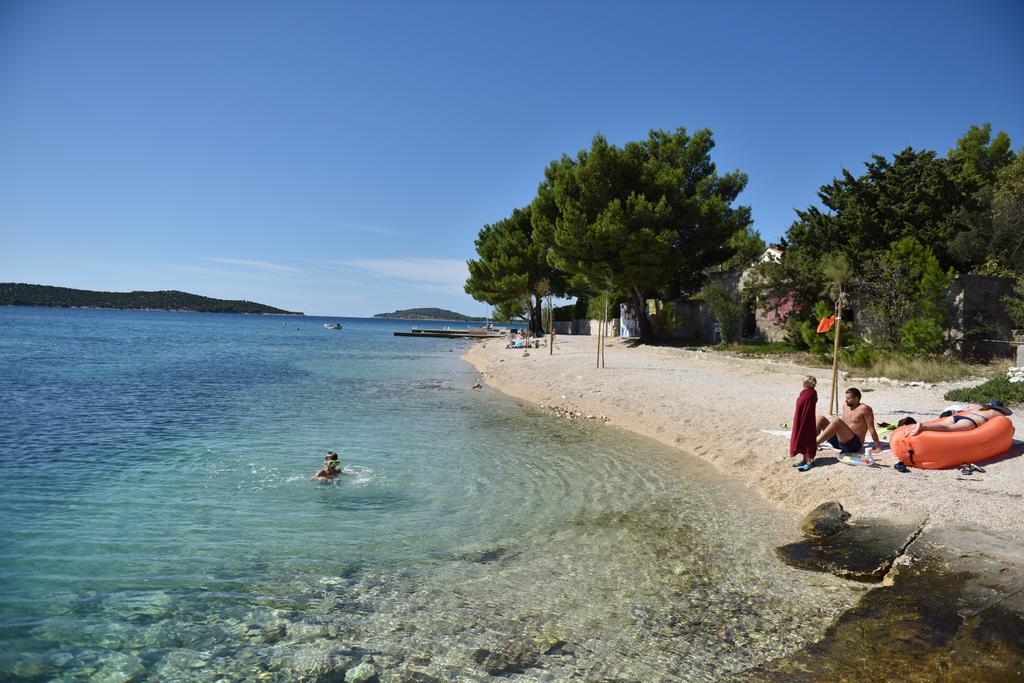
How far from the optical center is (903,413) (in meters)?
12.0

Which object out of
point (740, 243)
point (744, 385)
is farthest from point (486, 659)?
point (740, 243)

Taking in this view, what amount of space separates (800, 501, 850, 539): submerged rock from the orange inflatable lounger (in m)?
1.81

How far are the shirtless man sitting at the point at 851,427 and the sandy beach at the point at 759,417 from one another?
0.32m

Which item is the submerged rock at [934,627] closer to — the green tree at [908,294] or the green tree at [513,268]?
the green tree at [908,294]

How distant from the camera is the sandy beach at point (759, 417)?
7.34 meters

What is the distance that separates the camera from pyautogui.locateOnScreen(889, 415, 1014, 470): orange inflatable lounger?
8391 mm

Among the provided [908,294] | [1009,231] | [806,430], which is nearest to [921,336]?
[908,294]

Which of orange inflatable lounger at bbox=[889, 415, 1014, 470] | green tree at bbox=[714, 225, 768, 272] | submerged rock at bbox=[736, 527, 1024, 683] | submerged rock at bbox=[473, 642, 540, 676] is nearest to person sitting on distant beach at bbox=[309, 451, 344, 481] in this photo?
submerged rock at bbox=[473, 642, 540, 676]

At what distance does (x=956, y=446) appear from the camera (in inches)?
330

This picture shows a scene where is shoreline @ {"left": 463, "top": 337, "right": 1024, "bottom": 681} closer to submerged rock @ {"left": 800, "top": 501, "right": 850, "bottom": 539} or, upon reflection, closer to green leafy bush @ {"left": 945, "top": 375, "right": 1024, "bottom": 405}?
submerged rock @ {"left": 800, "top": 501, "right": 850, "bottom": 539}

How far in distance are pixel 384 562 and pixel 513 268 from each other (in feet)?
148

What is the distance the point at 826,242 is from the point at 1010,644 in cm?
2489

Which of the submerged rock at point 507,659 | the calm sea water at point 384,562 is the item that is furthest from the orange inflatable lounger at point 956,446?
the submerged rock at point 507,659

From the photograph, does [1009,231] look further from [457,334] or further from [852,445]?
[457,334]
